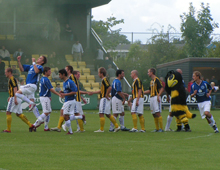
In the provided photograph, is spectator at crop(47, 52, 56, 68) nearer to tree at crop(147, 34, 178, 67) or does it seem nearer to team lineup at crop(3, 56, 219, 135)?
team lineup at crop(3, 56, 219, 135)

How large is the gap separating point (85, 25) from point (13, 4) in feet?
20.5

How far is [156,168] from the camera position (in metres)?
7.00

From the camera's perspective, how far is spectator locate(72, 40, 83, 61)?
108ft

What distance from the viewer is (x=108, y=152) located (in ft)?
28.7

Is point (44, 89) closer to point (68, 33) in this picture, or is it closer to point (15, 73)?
point (15, 73)

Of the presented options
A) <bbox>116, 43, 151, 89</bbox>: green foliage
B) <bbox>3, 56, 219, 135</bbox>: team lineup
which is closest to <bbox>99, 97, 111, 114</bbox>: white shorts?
<bbox>3, 56, 219, 135</bbox>: team lineup

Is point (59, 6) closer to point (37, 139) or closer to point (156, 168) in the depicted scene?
point (37, 139)

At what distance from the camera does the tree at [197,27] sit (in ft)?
135

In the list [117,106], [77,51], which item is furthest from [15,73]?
[117,106]

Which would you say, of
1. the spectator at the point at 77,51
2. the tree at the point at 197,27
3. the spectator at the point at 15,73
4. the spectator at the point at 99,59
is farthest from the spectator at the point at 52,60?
the tree at the point at 197,27

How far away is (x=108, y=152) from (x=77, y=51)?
2492 cm

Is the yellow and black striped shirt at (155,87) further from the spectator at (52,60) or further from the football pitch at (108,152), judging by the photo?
the spectator at (52,60)

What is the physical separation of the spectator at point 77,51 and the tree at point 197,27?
43.6ft

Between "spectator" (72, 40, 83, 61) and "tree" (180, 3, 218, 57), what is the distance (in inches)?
523
